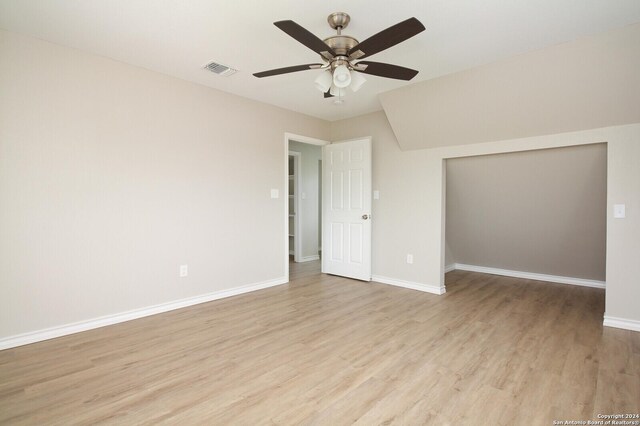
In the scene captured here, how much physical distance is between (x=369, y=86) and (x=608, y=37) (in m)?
2.03

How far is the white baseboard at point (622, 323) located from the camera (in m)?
2.87

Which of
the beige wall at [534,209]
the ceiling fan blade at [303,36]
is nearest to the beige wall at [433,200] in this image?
the beige wall at [534,209]

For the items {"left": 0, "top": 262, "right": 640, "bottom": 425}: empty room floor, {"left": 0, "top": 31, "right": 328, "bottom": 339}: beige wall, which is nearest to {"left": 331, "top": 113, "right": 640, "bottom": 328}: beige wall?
{"left": 0, "top": 262, "right": 640, "bottom": 425}: empty room floor

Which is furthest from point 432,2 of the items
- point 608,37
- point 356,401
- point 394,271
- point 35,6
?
point 394,271

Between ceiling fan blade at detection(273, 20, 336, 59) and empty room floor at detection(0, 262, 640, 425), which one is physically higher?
ceiling fan blade at detection(273, 20, 336, 59)

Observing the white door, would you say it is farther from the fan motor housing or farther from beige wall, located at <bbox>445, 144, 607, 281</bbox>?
the fan motor housing

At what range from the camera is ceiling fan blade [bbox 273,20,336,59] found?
1682 mm

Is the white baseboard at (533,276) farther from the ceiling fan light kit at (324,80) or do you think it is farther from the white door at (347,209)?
the ceiling fan light kit at (324,80)

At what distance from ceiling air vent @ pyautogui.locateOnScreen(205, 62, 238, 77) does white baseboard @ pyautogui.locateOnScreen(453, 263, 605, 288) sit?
184 inches

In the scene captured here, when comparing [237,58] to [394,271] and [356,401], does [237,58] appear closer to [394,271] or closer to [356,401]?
[356,401]

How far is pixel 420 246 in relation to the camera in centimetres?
422

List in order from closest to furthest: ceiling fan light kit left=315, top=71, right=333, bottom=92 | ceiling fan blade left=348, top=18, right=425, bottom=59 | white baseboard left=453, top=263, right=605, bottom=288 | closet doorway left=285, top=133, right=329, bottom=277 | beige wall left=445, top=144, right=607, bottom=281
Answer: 1. ceiling fan blade left=348, top=18, right=425, bottom=59
2. ceiling fan light kit left=315, top=71, right=333, bottom=92
3. beige wall left=445, top=144, right=607, bottom=281
4. white baseboard left=453, top=263, right=605, bottom=288
5. closet doorway left=285, top=133, right=329, bottom=277

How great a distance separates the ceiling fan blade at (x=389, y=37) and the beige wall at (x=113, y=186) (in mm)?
2226

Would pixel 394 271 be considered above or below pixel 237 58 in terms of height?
below
